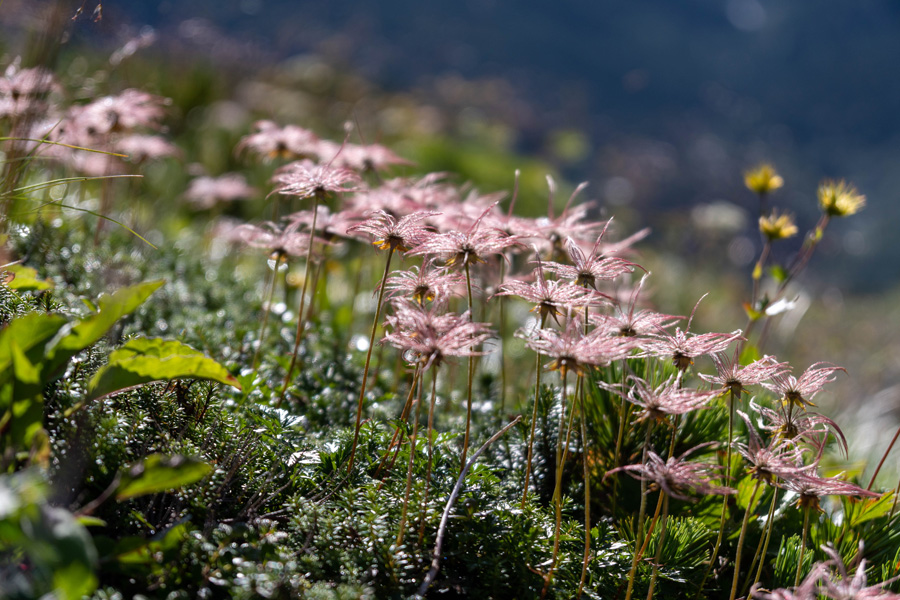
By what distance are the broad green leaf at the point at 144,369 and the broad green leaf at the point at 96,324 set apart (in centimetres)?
8

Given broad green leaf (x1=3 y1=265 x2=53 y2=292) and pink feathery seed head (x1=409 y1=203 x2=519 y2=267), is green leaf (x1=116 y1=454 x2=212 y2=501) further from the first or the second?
broad green leaf (x1=3 y1=265 x2=53 y2=292)

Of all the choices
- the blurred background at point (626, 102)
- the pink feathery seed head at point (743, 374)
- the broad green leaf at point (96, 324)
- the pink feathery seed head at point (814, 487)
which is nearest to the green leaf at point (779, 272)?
the blurred background at point (626, 102)

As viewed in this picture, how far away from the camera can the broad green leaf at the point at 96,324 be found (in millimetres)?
1354

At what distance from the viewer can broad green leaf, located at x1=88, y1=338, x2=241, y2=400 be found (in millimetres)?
1416

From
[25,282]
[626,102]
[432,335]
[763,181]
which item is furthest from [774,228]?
[626,102]

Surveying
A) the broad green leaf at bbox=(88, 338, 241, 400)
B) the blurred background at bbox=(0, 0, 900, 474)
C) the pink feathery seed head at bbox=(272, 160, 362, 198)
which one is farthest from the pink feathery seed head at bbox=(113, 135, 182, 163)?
the broad green leaf at bbox=(88, 338, 241, 400)

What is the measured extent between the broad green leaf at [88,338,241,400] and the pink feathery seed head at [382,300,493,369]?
419 millimetres

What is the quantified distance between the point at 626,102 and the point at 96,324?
2388 centimetres

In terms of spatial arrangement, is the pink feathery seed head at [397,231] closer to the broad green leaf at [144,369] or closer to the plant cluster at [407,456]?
the plant cluster at [407,456]

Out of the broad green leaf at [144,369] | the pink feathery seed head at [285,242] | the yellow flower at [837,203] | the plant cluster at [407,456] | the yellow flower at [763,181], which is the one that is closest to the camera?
the plant cluster at [407,456]

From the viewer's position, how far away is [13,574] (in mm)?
1135

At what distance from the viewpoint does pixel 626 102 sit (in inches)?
903

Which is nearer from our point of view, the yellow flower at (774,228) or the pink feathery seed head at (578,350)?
the pink feathery seed head at (578,350)

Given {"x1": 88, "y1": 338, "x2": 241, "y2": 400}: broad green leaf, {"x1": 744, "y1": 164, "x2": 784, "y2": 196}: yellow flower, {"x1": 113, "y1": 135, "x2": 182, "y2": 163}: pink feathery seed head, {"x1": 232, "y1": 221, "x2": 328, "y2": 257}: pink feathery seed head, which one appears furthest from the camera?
{"x1": 113, "y1": 135, "x2": 182, "y2": 163}: pink feathery seed head
